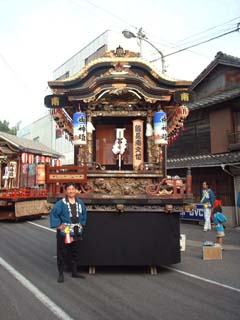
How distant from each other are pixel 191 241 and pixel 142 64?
6.38 meters

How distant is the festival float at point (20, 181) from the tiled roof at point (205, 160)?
6760 millimetres

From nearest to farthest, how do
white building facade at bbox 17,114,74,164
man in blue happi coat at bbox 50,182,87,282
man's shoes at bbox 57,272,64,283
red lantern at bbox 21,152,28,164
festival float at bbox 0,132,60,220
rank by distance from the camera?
1. man's shoes at bbox 57,272,64,283
2. man in blue happi coat at bbox 50,182,87,282
3. festival float at bbox 0,132,60,220
4. red lantern at bbox 21,152,28,164
5. white building facade at bbox 17,114,74,164

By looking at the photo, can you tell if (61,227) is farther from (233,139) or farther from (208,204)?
(233,139)

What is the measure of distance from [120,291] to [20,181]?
13892mm

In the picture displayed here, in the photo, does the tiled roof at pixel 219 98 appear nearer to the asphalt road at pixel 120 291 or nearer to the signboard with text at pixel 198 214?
the signboard with text at pixel 198 214

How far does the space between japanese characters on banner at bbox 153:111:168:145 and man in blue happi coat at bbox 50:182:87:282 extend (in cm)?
291

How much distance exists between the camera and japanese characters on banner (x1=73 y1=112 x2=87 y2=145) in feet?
28.5

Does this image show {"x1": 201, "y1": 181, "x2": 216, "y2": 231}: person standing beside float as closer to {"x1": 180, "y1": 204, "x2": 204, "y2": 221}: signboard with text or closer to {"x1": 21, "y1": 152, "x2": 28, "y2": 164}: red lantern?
{"x1": 180, "y1": 204, "x2": 204, "y2": 221}: signboard with text

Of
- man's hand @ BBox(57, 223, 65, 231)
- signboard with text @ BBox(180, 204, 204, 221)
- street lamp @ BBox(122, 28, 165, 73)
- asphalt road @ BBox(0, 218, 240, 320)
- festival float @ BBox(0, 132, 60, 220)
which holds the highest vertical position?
street lamp @ BBox(122, 28, 165, 73)

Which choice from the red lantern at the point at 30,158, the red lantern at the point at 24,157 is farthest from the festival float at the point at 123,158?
the red lantern at the point at 30,158

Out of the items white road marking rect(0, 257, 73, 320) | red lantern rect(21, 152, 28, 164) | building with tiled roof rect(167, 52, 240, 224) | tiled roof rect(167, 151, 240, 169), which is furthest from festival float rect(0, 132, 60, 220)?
white road marking rect(0, 257, 73, 320)

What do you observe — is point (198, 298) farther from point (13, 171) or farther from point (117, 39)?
point (117, 39)

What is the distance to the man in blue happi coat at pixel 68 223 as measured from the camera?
257 inches

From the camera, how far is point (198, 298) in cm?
549
